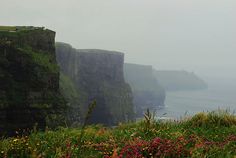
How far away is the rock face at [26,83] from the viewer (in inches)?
2842

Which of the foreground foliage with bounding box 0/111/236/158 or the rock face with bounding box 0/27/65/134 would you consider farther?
the rock face with bounding box 0/27/65/134

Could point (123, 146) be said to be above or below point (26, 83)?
above

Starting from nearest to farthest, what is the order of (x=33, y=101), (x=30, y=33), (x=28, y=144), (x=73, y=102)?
(x=28, y=144) → (x=33, y=101) → (x=30, y=33) → (x=73, y=102)

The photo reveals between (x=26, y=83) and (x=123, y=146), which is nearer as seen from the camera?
(x=123, y=146)

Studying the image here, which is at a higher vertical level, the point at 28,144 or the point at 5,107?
the point at 28,144

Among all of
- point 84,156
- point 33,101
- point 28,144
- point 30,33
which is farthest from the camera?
point 30,33

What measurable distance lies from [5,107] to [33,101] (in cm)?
636

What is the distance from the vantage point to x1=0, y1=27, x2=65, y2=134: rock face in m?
72.2

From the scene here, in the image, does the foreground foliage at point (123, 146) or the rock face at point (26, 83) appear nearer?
the foreground foliage at point (123, 146)

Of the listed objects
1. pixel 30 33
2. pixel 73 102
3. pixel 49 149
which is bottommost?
pixel 73 102

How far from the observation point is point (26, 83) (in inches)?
3044

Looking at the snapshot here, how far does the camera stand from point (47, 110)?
7706 centimetres

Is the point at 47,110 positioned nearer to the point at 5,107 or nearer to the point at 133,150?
the point at 5,107

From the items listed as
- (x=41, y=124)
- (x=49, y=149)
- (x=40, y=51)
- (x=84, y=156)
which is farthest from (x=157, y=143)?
(x=40, y=51)
